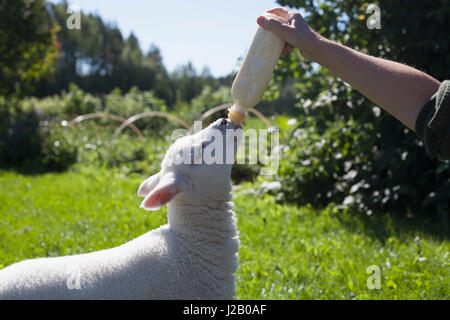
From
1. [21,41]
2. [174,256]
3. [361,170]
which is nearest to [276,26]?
[174,256]

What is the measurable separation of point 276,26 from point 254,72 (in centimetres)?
31

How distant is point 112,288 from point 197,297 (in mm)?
454

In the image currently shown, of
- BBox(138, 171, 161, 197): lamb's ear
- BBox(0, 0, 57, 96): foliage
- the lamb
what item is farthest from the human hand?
BBox(0, 0, 57, 96): foliage

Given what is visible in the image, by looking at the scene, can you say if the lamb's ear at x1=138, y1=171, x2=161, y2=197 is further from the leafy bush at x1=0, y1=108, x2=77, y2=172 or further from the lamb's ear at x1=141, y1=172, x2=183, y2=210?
the leafy bush at x1=0, y1=108, x2=77, y2=172

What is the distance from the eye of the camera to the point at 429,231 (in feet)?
14.4

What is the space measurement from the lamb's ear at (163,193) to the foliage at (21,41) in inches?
409

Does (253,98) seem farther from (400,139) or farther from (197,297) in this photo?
(400,139)

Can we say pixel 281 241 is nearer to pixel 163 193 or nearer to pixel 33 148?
pixel 163 193

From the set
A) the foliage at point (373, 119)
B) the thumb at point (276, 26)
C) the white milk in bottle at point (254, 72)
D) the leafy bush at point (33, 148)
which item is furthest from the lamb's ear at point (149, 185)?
the leafy bush at point (33, 148)

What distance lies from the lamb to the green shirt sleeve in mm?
950

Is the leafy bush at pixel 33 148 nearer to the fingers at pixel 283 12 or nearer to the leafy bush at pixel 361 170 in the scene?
the leafy bush at pixel 361 170

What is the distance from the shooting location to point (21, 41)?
10875 mm

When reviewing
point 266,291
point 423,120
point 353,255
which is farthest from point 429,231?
point 423,120

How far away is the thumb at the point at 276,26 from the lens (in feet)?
6.94
